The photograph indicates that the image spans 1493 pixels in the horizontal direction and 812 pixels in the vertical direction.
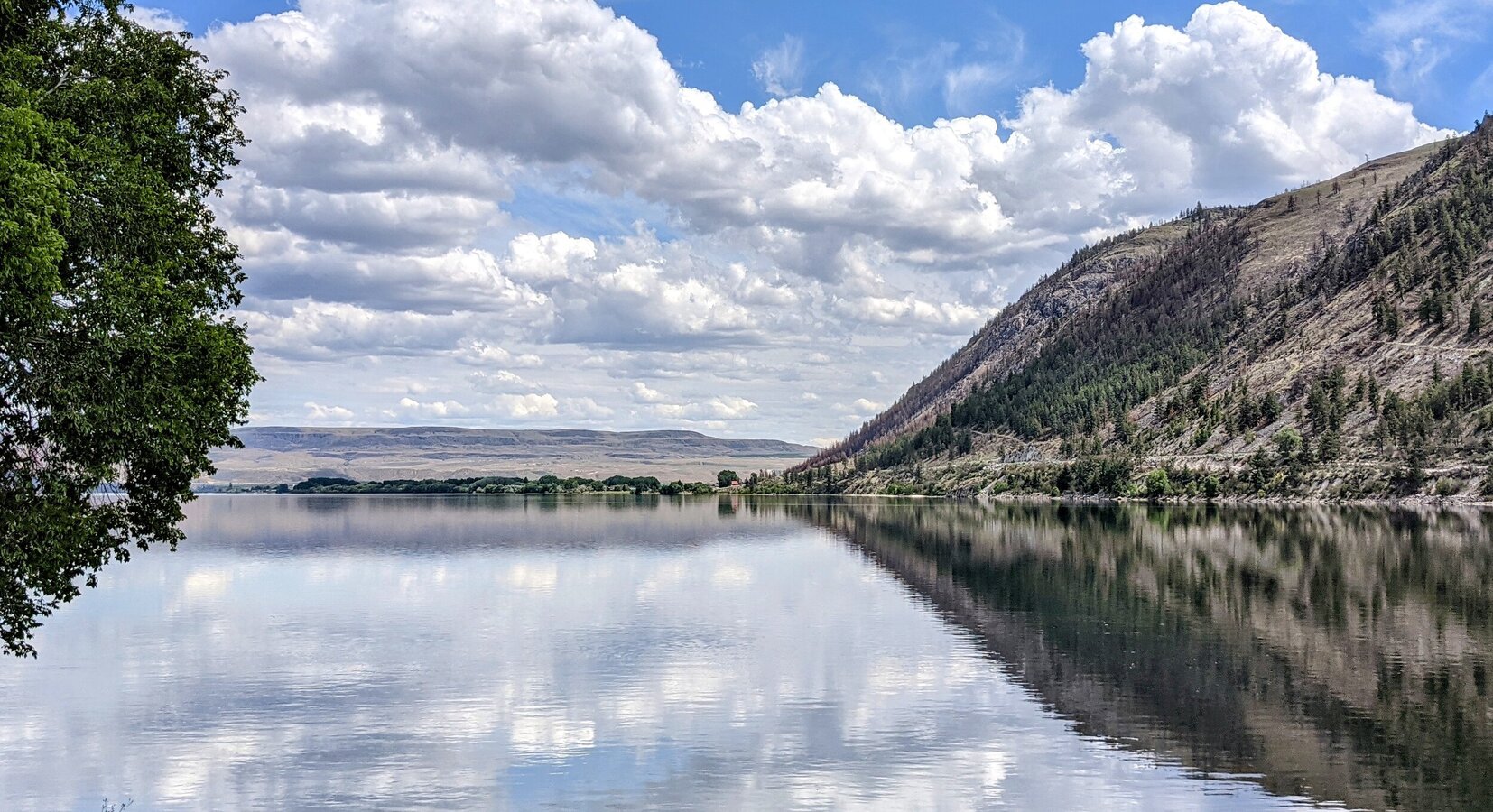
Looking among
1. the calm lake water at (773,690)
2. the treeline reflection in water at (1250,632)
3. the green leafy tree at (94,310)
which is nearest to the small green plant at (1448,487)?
the treeline reflection in water at (1250,632)

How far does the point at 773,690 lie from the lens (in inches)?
1542

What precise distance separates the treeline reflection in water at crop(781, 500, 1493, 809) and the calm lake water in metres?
0.18

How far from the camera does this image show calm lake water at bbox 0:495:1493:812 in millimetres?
27609

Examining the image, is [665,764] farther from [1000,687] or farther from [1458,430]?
[1458,430]

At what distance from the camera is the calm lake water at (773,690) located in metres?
27.6

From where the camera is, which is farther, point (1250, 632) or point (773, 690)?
point (1250, 632)

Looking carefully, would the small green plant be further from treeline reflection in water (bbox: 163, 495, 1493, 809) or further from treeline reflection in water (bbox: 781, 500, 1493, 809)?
treeline reflection in water (bbox: 781, 500, 1493, 809)

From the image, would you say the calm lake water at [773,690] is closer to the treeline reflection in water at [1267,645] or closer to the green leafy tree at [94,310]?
the treeline reflection in water at [1267,645]

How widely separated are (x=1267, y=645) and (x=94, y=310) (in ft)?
142

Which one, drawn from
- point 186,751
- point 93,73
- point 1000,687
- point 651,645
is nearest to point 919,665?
point 1000,687

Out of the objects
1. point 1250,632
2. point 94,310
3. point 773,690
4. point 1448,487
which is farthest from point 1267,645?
point 1448,487

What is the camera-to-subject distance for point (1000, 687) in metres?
39.5

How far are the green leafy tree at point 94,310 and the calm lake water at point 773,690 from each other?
6733 millimetres

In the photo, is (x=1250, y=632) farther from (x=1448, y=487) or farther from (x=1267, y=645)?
(x=1448, y=487)
